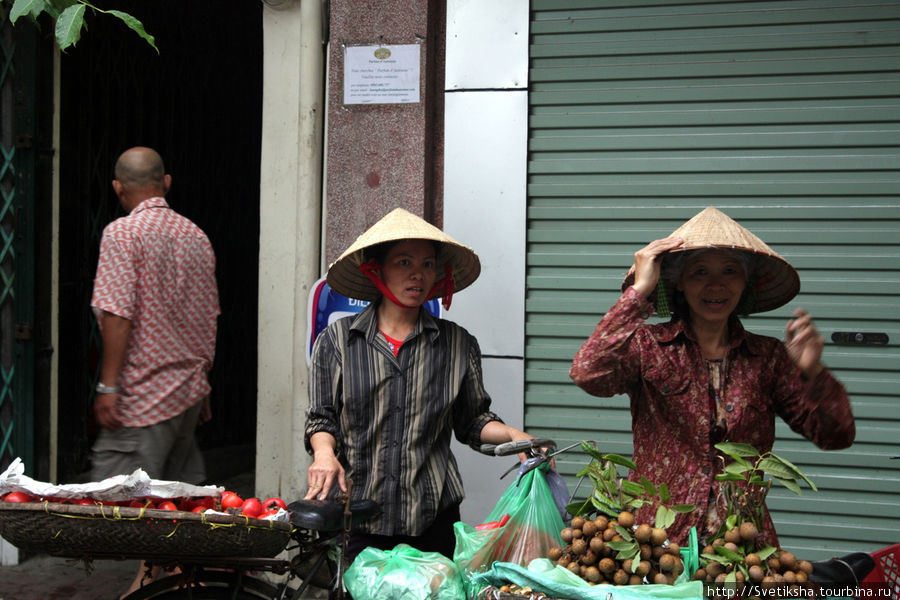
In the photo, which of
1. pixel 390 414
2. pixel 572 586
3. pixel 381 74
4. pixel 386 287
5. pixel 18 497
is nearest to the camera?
pixel 572 586

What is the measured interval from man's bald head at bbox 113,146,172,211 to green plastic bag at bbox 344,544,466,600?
239 centimetres

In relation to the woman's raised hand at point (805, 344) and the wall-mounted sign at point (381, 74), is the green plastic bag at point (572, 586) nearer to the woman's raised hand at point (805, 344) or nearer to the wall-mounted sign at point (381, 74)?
the woman's raised hand at point (805, 344)

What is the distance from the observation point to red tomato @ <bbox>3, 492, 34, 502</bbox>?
8.16 ft

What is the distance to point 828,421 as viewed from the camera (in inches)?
106

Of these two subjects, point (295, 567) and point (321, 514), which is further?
point (295, 567)

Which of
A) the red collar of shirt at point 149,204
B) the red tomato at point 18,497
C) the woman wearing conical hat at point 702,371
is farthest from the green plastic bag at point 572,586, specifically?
the red collar of shirt at point 149,204

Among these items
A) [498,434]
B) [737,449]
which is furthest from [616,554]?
[498,434]

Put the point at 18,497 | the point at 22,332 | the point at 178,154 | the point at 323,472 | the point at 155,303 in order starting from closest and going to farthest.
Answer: the point at 18,497, the point at 323,472, the point at 155,303, the point at 22,332, the point at 178,154

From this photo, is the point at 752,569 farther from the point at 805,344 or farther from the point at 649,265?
the point at 649,265

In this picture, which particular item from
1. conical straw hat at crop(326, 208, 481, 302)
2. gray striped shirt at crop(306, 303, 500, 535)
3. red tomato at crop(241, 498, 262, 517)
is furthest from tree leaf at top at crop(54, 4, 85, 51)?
red tomato at crop(241, 498, 262, 517)

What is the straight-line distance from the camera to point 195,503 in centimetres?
274

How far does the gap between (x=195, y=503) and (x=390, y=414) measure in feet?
2.39

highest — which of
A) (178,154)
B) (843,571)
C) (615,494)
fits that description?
(178,154)

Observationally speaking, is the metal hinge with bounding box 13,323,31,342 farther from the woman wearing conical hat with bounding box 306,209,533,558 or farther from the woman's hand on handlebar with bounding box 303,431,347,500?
the woman's hand on handlebar with bounding box 303,431,347,500
